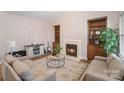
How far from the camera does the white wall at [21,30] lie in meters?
4.42

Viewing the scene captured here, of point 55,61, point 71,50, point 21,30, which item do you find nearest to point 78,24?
point 71,50

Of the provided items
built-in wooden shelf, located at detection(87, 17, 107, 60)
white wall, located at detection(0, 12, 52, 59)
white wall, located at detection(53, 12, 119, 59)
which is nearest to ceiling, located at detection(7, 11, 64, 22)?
white wall, located at detection(0, 12, 52, 59)

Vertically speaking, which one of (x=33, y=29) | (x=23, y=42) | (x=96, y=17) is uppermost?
(x=96, y=17)

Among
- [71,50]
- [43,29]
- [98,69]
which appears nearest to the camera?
[98,69]

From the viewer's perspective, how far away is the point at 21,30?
5172 mm

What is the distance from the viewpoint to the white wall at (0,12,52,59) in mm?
4423

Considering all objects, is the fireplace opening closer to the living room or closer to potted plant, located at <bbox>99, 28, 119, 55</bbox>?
the living room

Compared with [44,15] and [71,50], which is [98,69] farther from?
[44,15]

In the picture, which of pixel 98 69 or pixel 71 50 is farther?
pixel 71 50
